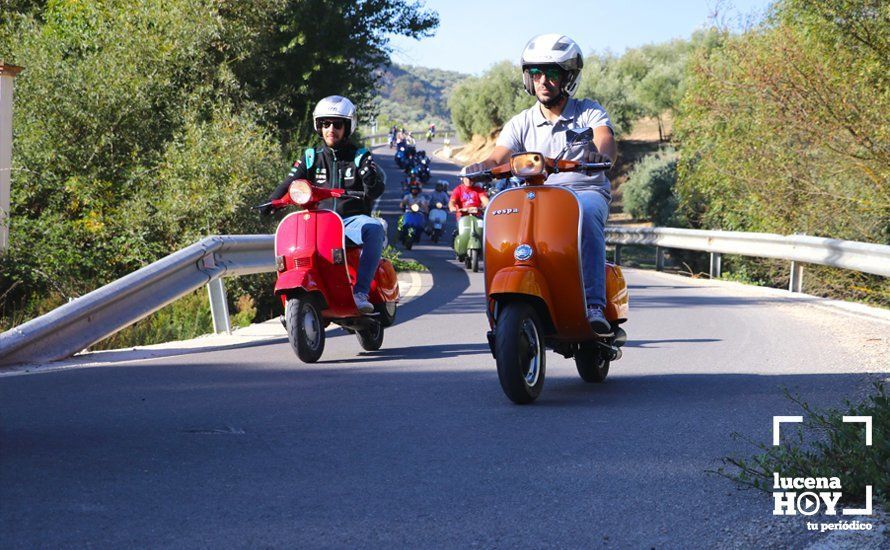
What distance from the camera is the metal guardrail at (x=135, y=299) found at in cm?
794

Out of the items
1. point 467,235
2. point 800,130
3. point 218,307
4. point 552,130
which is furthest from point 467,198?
point 552,130

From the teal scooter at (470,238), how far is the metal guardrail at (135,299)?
28.0ft

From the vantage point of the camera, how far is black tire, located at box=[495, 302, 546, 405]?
6.46m

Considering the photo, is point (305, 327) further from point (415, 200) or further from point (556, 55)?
point (415, 200)

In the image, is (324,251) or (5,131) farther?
(5,131)

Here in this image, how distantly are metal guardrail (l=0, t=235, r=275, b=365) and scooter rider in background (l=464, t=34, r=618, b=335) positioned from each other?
2.98m

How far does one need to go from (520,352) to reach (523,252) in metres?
0.60

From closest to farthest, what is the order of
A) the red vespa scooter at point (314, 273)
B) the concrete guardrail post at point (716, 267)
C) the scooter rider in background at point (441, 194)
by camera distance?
the red vespa scooter at point (314, 273)
the concrete guardrail post at point (716, 267)
the scooter rider in background at point (441, 194)

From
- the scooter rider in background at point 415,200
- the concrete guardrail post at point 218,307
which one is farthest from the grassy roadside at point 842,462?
the scooter rider in background at point 415,200

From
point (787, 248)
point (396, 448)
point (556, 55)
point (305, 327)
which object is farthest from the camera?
point (787, 248)

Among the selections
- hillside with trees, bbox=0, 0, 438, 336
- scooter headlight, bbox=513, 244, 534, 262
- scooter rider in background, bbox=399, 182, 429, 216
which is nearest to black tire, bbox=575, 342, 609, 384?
scooter headlight, bbox=513, 244, 534, 262

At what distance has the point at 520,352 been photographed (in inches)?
257

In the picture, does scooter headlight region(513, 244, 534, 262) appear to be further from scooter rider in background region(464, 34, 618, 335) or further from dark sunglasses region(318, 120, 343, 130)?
dark sunglasses region(318, 120, 343, 130)

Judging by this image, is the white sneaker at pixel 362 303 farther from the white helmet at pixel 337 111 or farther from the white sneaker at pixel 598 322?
the white sneaker at pixel 598 322
